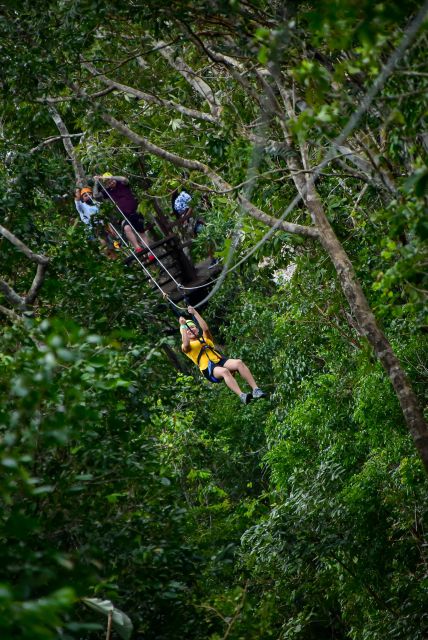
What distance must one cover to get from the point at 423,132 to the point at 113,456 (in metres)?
2.71

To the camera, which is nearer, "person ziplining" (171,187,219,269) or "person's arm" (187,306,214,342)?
"person's arm" (187,306,214,342)

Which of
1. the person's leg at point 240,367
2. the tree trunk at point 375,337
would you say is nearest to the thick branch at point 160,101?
the tree trunk at point 375,337

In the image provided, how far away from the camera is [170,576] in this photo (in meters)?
7.34

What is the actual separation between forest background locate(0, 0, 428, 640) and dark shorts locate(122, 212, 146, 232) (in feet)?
2.85

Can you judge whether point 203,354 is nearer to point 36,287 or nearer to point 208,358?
point 208,358

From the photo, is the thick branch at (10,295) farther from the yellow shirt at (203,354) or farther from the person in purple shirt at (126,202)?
the person in purple shirt at (126,202)

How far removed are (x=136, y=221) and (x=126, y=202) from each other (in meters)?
0.55

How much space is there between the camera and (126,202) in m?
15.8

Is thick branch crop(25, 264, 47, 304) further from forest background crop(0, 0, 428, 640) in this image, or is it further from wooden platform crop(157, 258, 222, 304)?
wooden platform crop(157, 258, 222, 304)

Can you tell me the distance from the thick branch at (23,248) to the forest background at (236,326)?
21mm

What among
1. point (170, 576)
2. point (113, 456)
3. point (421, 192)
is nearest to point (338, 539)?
point (170, 576)

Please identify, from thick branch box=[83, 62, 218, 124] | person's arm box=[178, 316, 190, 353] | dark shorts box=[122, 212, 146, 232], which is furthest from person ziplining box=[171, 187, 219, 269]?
thick branch box=[83, 62, 218, 124]

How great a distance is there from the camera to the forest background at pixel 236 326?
6.03 m

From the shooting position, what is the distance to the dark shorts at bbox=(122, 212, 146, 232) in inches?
629
